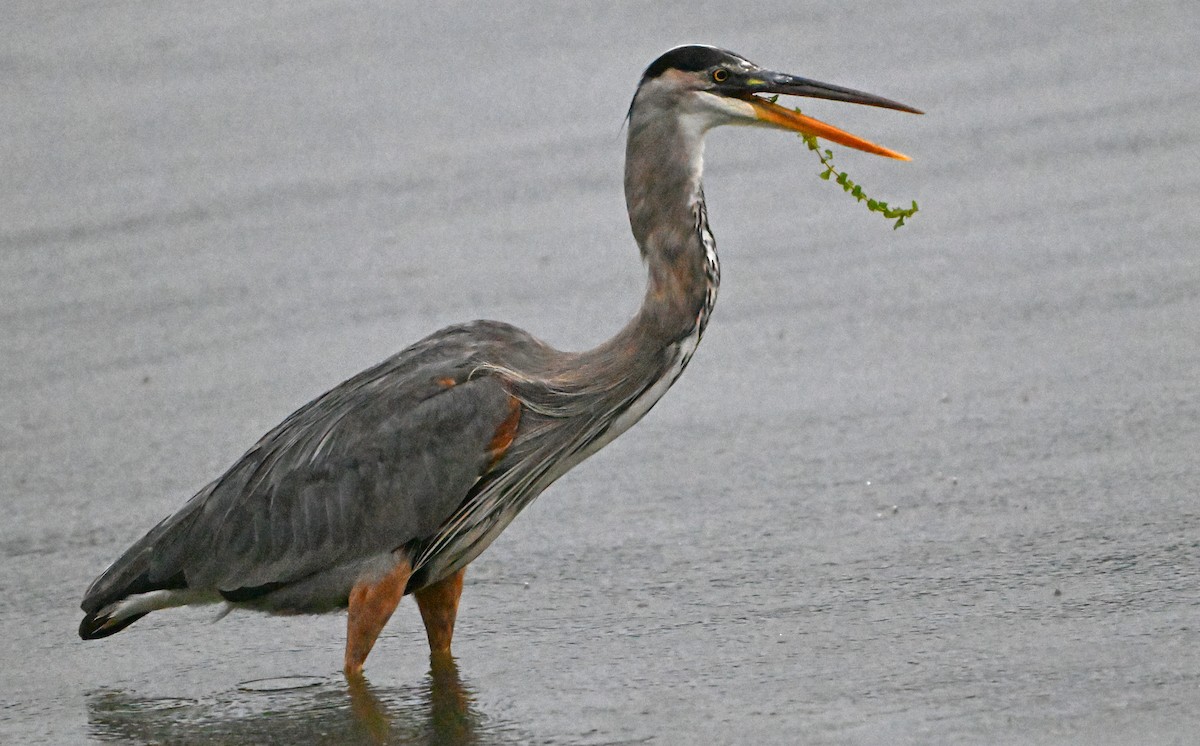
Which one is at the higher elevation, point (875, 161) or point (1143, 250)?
point (875, 161)

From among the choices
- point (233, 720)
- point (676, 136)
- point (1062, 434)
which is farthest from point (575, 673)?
point (1062, 434)

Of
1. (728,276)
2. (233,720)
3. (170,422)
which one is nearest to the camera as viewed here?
(233,720)

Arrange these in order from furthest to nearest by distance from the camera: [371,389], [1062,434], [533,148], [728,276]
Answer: [533,148] → [728,276] → [1062,434] → [371,389]

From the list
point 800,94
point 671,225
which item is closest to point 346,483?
point 671,225

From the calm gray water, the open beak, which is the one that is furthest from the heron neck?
the calm gray water

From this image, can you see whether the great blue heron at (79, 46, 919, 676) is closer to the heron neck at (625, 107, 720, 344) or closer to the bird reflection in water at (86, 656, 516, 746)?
the heron neck at (625, 107, 720, 344)

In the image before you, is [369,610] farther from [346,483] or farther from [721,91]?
[721,91]

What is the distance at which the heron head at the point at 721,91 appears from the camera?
5.65m

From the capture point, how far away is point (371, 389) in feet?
19.4

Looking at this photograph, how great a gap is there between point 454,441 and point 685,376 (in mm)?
2431

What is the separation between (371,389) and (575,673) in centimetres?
107

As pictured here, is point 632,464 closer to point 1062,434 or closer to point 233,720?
point 1062,434

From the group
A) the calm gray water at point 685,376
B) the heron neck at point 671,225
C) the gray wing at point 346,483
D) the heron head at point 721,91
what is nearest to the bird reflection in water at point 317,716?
the calm gray water at point 685,376

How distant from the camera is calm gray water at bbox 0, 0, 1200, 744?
545cm
